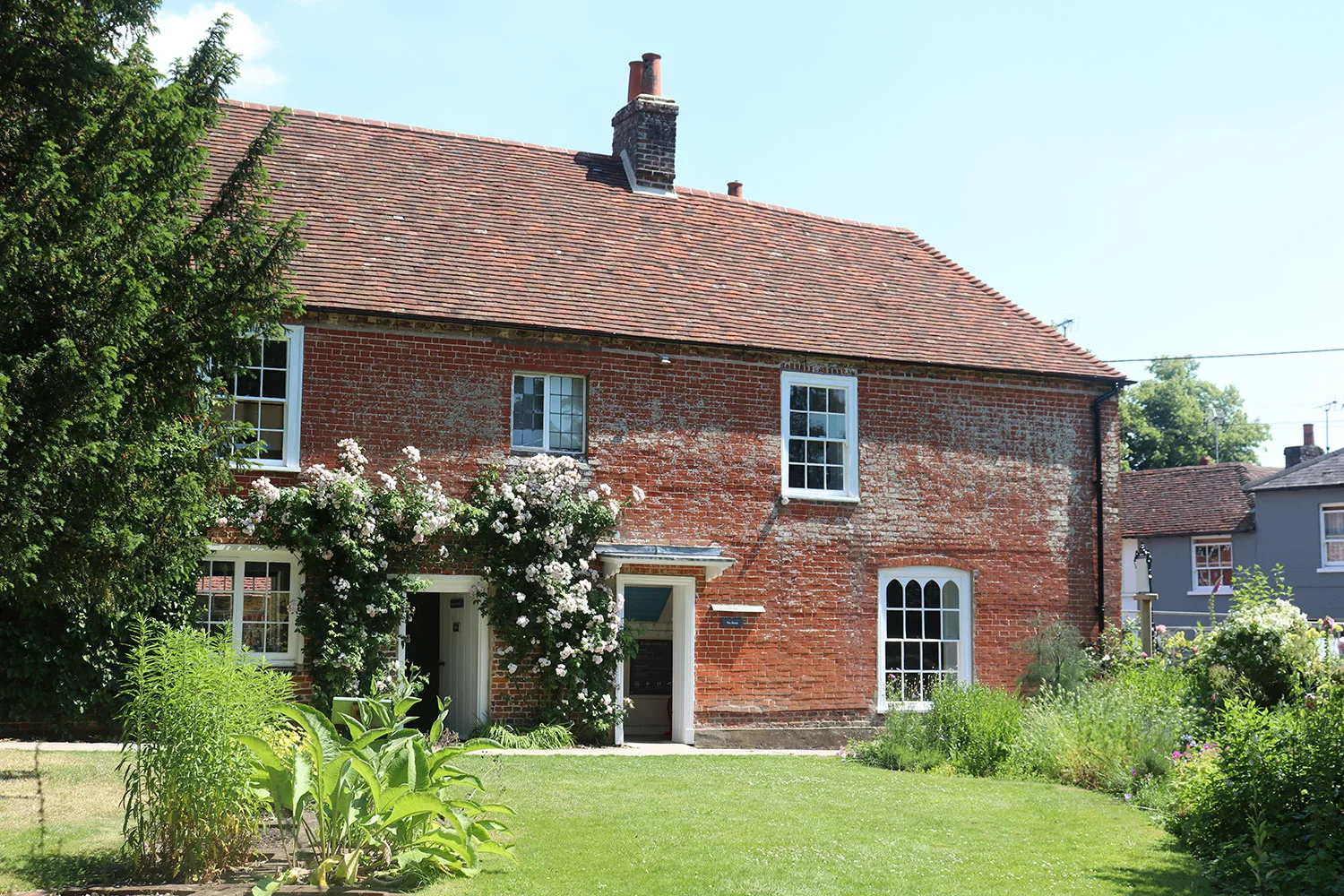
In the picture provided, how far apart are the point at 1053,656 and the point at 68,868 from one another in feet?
50.4

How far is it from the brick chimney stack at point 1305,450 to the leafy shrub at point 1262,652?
99.3ft

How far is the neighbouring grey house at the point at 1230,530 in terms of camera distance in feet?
111

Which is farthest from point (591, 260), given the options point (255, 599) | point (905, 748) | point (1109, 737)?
point (1109, 737)

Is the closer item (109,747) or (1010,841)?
(1010,841)

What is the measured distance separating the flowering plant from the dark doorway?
250 centimetres

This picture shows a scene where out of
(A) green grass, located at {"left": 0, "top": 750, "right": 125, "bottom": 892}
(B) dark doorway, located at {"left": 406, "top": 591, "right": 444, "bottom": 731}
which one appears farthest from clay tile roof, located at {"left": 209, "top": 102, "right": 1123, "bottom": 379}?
(A) green grass, located at {"left": 0, "top": 750, "right": 125, "bottom": 892}

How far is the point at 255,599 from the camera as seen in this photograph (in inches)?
647

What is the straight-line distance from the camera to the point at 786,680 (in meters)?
18.8

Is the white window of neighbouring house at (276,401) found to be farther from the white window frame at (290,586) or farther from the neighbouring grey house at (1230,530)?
the neighbouring grey house at (1230,530)

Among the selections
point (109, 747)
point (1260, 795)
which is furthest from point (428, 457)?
point (1260, 795)

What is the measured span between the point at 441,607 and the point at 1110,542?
35.9 ft

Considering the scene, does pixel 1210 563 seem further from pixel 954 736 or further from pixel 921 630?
pixel 954 736

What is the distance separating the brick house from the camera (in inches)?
674

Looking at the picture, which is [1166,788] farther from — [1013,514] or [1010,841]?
[1013,514]
